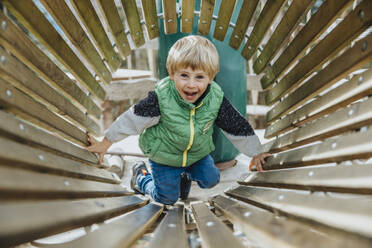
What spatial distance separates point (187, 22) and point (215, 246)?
1.81 metres

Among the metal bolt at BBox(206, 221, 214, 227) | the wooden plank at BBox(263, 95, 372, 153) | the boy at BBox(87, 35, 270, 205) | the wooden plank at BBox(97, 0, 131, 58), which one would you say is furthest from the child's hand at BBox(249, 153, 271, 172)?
the wooden plank at BBox(97, 0, 131, 58)

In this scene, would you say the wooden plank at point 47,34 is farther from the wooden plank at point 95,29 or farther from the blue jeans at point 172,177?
the blue jeans at point 172,177

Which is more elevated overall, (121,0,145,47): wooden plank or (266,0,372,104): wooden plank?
(121,0,145,47): wooden plank

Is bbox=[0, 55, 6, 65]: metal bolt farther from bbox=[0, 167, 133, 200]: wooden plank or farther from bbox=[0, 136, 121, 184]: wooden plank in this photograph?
bbox=[0, 167, 133, 200]: wooden plank

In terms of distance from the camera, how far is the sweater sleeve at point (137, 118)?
176 cm

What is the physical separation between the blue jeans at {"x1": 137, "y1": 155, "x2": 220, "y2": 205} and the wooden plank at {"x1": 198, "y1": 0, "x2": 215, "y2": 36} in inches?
37.8

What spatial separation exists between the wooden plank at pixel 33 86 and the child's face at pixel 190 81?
58cm

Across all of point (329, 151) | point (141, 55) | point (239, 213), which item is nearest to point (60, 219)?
point (239, 213)

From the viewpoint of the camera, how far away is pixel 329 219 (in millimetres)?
821

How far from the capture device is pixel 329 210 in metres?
0.85

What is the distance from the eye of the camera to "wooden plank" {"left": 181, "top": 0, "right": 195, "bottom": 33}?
2275 millimetres

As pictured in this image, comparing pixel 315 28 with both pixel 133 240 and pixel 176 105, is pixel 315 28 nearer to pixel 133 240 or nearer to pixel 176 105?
pixel 176 105

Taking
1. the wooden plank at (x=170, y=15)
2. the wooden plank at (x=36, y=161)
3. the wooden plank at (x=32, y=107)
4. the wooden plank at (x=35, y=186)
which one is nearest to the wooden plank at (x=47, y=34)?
the wooden plank at (x=32, y=107)

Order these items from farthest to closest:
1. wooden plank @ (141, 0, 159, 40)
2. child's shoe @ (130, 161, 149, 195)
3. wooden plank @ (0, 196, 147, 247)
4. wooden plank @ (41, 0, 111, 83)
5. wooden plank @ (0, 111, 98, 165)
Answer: child's shoe @ (130, 161, 149, 195) → wooden plank @ (141, 0, 159, 40) → wooden plank @ (41, 0, 111, 83) → wooden plank @ (0, 111, 98, 165) → wooden plank @ (0, 196, 147, 247)
